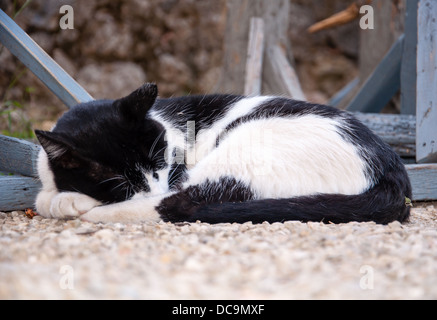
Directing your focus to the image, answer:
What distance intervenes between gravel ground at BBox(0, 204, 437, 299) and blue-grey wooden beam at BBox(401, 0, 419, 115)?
2.27 metres

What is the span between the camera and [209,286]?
1.19 metres

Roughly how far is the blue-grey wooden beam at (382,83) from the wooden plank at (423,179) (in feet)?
4.05

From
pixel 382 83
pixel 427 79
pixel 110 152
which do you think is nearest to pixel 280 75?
pixel 382 83

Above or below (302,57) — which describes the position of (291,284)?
below

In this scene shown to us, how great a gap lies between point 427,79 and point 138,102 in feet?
6.44

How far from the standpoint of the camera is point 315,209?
198cm

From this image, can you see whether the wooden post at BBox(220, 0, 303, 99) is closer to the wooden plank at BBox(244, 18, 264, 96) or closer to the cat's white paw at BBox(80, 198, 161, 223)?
the wooden plank at BBox(244, 18, 264, 96)

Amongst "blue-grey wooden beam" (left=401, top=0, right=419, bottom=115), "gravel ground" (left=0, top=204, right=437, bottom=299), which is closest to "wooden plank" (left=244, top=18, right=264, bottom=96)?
"blue-grey wooden beam" (left=401, top=0, right=419, bottom=115)

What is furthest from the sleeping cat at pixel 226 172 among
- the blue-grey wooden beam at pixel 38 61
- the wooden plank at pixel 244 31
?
the wooden plank at pixel 244 31

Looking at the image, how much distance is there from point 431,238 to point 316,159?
0.60 meters

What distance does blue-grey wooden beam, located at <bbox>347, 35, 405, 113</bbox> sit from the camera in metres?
3.95
